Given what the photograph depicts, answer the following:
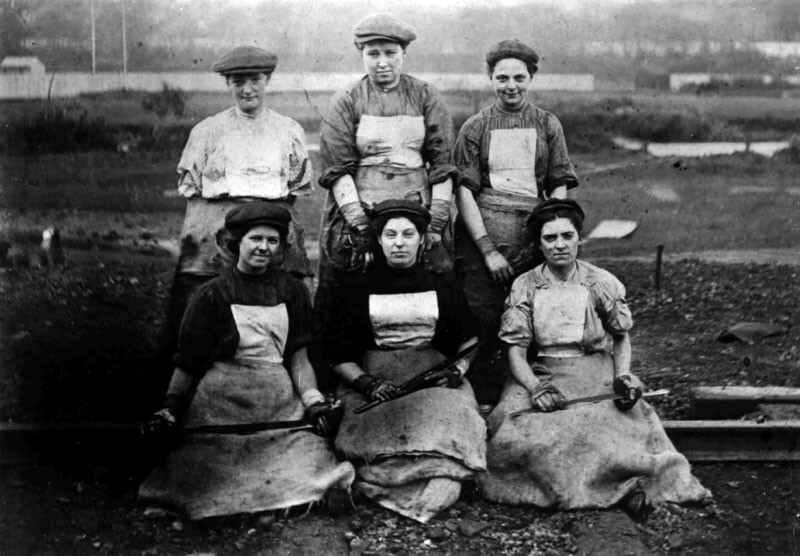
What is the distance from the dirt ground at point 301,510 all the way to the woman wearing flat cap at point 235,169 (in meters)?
0.57

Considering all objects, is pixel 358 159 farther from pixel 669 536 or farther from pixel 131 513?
pixel 669 536

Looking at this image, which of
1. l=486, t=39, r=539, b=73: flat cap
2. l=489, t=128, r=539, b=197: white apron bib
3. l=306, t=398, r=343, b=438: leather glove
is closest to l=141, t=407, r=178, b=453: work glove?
l=306, t=398, r=343, b=438: leather glove

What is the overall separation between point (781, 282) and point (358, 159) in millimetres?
2312

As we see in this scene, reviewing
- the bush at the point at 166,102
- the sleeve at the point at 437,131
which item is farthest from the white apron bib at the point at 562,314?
the bush at the point at 166,102

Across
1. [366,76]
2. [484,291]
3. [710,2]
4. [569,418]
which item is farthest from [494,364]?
[710,2]

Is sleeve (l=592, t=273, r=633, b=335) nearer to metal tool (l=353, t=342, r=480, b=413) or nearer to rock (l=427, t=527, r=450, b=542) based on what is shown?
metal tool (l=353, t=342, r=480, b=413)

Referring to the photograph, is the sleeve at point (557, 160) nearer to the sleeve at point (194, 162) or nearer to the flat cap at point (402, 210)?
the flat cap at point (402, 210)

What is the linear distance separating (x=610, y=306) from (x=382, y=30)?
1529 mm

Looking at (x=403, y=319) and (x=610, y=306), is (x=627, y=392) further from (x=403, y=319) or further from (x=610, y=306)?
(x=403, y=319)

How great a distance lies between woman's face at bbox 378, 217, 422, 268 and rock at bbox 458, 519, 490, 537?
1.06m

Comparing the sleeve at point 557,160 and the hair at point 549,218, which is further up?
the sleeve at point 557,160

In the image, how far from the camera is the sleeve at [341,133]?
4.01 m

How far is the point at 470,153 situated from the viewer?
4.21m

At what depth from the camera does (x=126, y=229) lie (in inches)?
182
